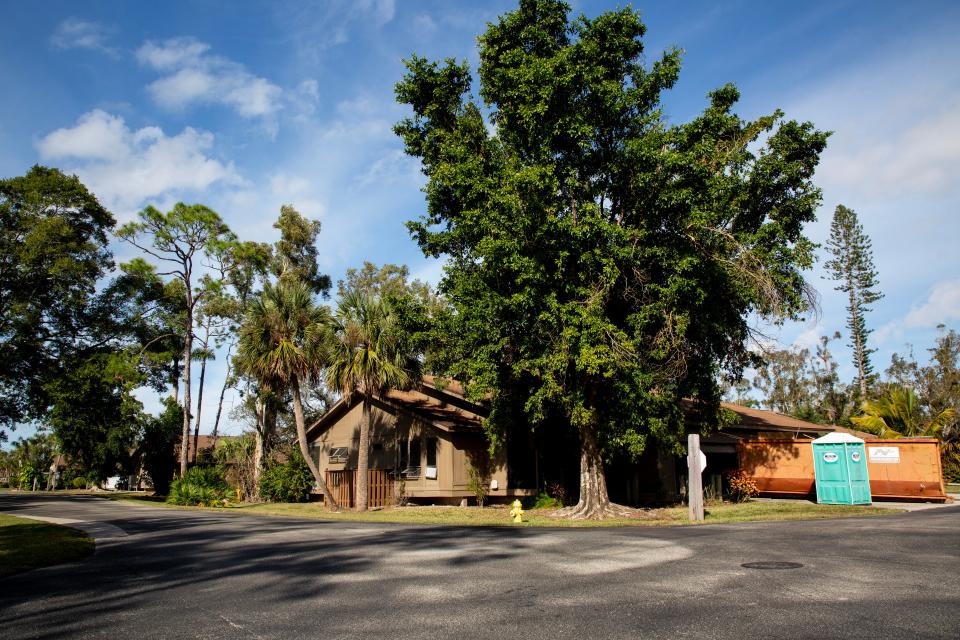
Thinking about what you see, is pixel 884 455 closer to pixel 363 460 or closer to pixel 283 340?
pixel 363 460

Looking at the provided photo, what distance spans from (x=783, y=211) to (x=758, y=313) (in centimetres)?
423

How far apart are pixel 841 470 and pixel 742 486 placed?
4.05 m

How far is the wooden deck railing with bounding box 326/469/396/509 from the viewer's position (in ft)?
86.0

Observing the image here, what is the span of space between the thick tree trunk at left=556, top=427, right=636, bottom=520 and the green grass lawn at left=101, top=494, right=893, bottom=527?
2.45 feet

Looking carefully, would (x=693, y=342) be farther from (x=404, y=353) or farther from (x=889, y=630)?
(x=889, y=630)

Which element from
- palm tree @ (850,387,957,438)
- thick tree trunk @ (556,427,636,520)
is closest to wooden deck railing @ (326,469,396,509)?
thick tree trunk @ (556,427,636,520)

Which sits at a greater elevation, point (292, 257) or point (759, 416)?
point (292, 257)

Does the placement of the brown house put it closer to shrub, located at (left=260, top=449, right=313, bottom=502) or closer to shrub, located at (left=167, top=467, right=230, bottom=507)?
shrub, located at (left=260, top=449, right=313, bottom=502)

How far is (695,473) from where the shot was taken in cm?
1812

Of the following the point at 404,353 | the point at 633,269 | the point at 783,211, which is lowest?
the point at 404,353

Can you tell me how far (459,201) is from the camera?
75.5 ft

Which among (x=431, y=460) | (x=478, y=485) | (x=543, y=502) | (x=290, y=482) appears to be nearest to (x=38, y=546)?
(x=431, y=460)

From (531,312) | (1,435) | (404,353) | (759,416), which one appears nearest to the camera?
(531,312)

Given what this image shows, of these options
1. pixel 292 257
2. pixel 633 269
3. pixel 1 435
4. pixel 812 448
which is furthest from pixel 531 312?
pixel 1 435
